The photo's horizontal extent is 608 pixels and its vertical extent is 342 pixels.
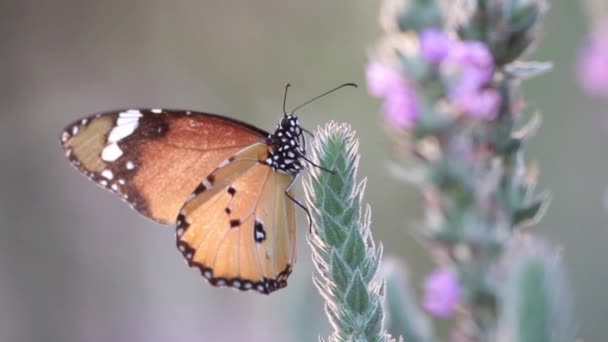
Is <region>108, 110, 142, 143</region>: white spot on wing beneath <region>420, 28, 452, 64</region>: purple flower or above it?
beneath

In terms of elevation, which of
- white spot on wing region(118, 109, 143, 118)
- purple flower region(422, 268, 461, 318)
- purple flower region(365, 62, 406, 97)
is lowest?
purple flower region(422, 268, 461, 318)

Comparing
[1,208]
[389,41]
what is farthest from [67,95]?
[389,41]

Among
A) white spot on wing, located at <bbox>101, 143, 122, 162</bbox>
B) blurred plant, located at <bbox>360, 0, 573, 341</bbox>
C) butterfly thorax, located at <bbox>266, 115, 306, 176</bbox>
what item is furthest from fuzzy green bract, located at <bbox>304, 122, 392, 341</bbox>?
white spot on wing, located at <bbox>101, 143, 122, 162</bbox>

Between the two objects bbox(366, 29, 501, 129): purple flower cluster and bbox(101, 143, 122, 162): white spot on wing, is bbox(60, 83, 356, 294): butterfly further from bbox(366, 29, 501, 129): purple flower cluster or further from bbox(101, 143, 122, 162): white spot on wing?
bbox(366, 29, 501, 129): purple flower cluster

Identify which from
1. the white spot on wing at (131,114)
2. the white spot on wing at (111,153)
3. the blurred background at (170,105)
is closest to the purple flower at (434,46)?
the white spot on wing at (131,114)

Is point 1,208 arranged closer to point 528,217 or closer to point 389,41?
point 389,41

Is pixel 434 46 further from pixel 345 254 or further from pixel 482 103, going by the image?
pixel 345 254

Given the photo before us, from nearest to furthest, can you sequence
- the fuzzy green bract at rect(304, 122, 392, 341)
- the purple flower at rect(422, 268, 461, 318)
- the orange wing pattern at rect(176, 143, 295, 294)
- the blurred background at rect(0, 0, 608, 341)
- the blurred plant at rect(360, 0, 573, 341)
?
the fuzzy green bract at rect(304, 122, 392, 341) < the blurred plant at rect(360, 0, 573, 341) < the purple flower at rect(422, 268, 461, 318) < the orange wing pattern at rect(176, 143, 295, 294) < the blurred background at rect(0, 0, 608, 341)

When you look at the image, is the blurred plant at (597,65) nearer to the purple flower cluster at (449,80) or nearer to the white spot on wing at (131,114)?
the purple flower cluster at (449,80)
